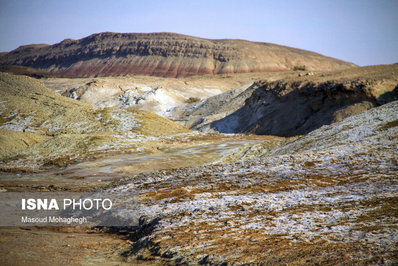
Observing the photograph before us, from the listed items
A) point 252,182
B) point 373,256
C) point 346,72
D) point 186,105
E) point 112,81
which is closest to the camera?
point 373,256

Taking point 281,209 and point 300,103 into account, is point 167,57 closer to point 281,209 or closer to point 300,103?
point 300,103

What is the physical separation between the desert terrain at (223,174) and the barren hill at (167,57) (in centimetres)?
8637

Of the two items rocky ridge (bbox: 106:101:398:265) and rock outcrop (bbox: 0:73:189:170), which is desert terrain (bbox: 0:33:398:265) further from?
rock outcrop (bbox: 0:73:189:170)

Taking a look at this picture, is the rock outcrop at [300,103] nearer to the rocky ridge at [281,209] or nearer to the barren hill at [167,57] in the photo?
the rocky ridge at [281,209]

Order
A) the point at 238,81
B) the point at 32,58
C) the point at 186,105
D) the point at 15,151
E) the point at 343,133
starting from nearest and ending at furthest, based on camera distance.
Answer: the point at 343,133 → the point at 15,151 → the point at 186,105 → the point at 238,81 → the point at 32,58

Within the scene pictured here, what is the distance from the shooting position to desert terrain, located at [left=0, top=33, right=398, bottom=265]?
22.8 ft

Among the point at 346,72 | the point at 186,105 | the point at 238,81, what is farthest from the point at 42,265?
the point at 238,81

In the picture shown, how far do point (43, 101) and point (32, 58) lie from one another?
489 feet

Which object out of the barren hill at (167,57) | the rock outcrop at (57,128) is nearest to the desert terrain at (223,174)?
the rock outcrop at (57,128)

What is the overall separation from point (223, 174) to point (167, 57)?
132 metres

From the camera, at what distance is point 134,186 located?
1345cm

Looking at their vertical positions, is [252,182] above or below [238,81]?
below

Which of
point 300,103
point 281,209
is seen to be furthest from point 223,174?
point 300,103

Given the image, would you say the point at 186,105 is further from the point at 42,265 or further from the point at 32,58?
the point at 32,58
